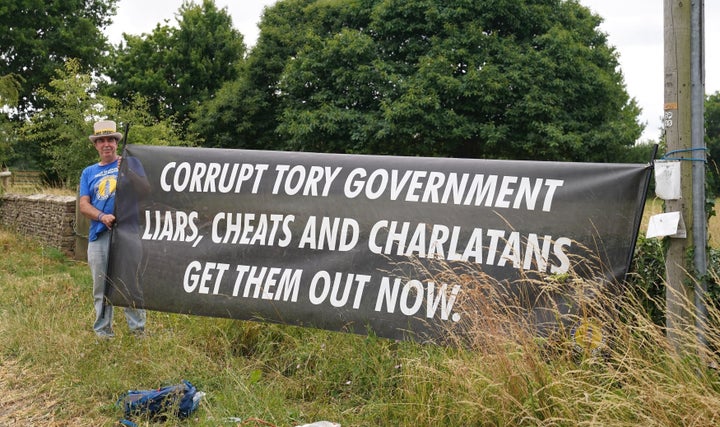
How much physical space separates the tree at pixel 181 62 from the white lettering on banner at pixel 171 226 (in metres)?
38.6

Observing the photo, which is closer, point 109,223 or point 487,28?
point 109,223

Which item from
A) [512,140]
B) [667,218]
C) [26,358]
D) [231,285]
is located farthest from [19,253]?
[512,140]

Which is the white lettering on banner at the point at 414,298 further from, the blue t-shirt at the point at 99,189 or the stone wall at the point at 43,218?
the stone wall at the point at 43,218

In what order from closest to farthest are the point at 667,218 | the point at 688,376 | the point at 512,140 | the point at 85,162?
the point at 688,376, the point at 667,218, the point at 85,162, the point at 512,140

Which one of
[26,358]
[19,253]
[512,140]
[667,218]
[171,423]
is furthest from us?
[512,140]

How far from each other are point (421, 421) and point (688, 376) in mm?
1428

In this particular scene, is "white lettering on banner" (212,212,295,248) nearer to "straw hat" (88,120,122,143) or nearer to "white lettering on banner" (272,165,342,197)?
"white lettering on banner" (272,165,342,197)

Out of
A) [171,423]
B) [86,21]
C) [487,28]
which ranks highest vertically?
[86,21]

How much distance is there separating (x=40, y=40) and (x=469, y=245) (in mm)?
42403

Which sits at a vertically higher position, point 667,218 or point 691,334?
point 667,218

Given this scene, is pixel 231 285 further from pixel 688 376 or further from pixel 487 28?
pixel 487 28

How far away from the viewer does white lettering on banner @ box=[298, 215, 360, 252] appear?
518 centimetres

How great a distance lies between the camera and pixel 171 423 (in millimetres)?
4305

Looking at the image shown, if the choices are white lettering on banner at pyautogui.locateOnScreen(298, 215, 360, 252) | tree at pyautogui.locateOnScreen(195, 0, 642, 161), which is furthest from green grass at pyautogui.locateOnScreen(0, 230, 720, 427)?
tree at pyautogui.locateOnScreen(195, 0, 642, 161)
